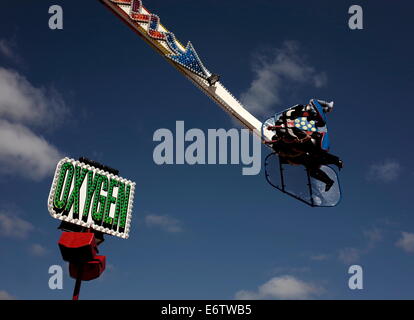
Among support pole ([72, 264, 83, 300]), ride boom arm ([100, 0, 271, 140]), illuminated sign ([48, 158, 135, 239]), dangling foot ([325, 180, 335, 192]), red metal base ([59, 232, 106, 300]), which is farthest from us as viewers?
illuminated sign ([48, 158, 135, 239])

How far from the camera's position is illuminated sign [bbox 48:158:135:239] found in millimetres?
17266

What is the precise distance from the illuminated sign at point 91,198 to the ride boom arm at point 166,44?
6.06 meters

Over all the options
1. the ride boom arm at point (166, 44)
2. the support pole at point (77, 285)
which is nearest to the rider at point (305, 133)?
the ride boom arm at point (166, 44)

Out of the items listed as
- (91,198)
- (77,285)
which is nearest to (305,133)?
(77,285)

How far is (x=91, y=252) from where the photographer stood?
1594 cm

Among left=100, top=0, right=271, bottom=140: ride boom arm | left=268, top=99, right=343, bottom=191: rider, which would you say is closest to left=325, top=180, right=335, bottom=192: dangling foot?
left=268, top=99, right=343, bottom=191: rider

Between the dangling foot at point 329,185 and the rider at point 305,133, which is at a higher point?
the rider at point 305,133

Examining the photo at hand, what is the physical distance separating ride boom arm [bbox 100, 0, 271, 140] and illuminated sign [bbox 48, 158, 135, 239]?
6.06 m

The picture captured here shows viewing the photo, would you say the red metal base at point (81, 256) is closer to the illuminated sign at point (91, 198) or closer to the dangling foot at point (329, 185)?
the illuminated sign at point (91, 198)

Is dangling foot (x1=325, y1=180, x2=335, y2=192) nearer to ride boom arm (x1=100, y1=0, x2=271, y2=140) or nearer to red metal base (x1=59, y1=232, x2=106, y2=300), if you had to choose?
ride boom arm (x1=100, y1=0, x2=271, y2=140)

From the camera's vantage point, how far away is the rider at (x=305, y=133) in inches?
489

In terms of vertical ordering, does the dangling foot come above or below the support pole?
above
